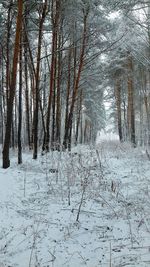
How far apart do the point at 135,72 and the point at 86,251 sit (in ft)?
57.6

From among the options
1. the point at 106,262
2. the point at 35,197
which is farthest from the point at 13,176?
the point at 106,262

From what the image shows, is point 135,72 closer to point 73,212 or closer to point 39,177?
point 39,177

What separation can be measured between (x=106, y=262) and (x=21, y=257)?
867 mm

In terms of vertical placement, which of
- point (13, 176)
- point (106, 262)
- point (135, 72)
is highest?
point (135, 72)

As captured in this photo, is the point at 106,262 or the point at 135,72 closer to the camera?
the point at 106,262

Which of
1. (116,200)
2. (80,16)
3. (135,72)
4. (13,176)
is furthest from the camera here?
(135,72)

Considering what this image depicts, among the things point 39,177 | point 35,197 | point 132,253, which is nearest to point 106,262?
point 132,253

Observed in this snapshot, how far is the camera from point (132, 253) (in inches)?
123

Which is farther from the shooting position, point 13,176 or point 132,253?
point 13,176

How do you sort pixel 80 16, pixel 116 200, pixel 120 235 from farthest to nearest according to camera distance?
pixel 80 16 → pixel 116 200 → pixel 120 235

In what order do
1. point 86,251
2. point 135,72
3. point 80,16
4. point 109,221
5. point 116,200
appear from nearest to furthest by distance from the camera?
point 86,251 → point 109,221 → point 116,200 → point 80,16 → point 135,72

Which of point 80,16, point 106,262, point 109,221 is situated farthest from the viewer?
point 80,16

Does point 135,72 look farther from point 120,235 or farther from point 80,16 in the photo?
point 120,235

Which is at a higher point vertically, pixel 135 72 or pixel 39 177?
pixel 135 72
